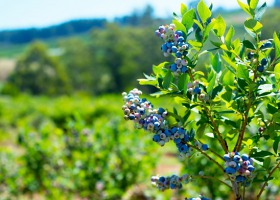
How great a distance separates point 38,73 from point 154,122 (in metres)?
43.8

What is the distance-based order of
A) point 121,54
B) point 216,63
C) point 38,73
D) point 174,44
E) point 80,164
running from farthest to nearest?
point 38,73, point 121,54, point 80,164, point 216,63, point 174,44

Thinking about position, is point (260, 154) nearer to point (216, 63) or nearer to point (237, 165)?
point (237, 165)

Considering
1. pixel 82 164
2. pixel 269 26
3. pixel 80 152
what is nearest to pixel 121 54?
pixel 269 26

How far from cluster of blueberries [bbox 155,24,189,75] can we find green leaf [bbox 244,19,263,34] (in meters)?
0.18

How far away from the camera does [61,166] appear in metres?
4.79

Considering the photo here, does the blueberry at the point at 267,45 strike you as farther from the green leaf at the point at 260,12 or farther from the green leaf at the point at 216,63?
the green leaf at the point at 216,63

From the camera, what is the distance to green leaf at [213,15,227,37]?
4.29 ft

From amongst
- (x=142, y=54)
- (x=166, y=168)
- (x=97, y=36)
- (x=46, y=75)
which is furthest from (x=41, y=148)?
(x=97, y=36)

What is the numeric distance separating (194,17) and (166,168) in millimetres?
8972

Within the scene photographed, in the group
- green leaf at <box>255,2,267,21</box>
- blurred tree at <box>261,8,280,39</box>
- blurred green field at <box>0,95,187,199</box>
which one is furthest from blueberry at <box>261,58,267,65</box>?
blurred tree at <box>261,8,280,39</box>

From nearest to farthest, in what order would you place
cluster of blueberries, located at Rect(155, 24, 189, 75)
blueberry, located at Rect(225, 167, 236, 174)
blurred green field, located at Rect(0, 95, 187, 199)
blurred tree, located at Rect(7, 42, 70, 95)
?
blueberry, located at Rect(225, 167, 236, 174) < cluster of blueberries, located at Rect(155, 24, 189, 75) < blurred green field, located at Rect(0, 95, 187, 199) < blurred tree, located at Rect(7, 42, 70, 95)

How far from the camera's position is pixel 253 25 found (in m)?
1.26

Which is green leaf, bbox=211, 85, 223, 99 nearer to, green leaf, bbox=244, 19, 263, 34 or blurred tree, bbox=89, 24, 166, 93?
green leaf, bbox=244, 19, 263, 34

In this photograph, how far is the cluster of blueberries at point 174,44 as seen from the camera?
4.17 ft
